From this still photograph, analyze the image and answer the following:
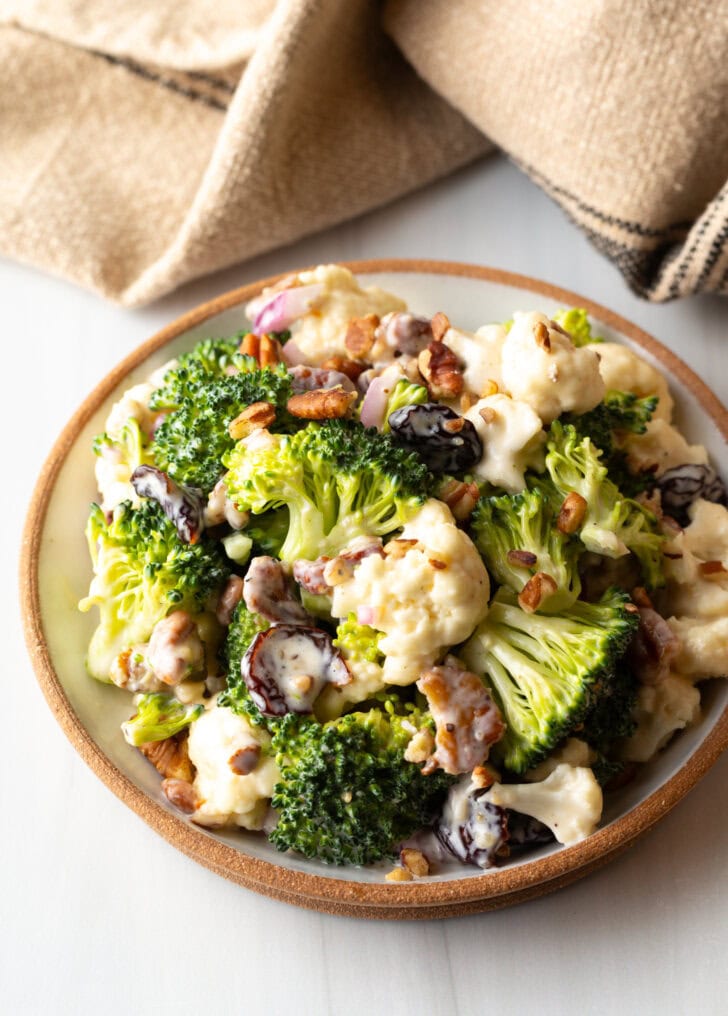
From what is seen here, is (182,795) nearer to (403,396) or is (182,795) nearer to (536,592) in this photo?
(536,592)

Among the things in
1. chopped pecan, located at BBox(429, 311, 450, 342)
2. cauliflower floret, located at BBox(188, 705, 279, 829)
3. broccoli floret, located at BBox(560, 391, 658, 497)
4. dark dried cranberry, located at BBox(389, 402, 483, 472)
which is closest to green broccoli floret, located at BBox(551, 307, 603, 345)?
broccoli floret, located at BBox(560, 391, 658, 497)

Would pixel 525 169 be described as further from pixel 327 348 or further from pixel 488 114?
pixel 327 348

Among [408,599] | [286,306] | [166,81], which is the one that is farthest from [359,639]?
[166,81]

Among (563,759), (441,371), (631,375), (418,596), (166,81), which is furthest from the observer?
(166,81)

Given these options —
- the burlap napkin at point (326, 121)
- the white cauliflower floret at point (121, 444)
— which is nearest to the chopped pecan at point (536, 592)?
the white cauliflower floret at point (121, 444)

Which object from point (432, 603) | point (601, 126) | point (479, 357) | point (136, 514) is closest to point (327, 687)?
point (432, 603)

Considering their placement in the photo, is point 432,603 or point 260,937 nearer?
point 432,603
